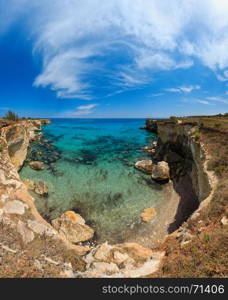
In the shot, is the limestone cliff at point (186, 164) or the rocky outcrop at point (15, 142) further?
the rocky outcrop at point (15, 142)

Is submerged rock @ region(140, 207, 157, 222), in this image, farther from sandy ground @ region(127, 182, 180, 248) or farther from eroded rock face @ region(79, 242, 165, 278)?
eroded rock face @ region(79, 242, 165, 278)

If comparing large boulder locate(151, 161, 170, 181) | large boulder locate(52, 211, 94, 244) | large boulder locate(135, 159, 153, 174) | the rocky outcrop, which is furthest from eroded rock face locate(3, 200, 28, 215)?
large boulder locate(135, 159, 153, 174)

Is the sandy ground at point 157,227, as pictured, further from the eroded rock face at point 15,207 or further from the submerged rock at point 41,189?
the submerged rock at point 41,189

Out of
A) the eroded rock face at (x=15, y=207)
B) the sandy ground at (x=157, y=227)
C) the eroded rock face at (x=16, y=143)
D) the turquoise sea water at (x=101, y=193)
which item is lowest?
the sandy ground at (x=157, y=227)

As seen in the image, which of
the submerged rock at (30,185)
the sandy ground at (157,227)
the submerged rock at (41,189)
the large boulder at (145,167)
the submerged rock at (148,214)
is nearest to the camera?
the sandy ground at (157,227)

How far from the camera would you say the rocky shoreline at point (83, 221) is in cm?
678

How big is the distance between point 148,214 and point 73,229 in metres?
7.27

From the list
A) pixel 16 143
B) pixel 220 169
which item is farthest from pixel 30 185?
pixel 220 169

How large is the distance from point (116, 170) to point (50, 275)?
18.2 meters

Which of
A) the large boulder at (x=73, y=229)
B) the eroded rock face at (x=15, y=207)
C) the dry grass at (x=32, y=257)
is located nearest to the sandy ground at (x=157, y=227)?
the large boulder at (x=73, y=229)

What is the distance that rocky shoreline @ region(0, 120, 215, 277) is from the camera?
6784 millimetres

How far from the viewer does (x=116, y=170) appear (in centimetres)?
2358

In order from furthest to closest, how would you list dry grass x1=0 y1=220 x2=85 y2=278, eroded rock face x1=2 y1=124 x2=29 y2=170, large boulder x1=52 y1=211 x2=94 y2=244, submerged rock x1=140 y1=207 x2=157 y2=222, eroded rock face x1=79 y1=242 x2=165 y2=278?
eroded rock face x1=2 y1=124 x2=29 y2=170, submerged rock x1=140 y1=207 x2=157 y2=222, large boulder x1=52 y1=211 x2=94 y2=244, eroded rock face x1=79 y1=242 x2=165 y2=278, dry grass x1=0 y1=220 x2=85 y2=278

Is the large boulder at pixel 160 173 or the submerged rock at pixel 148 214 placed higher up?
the large boulder at pixel 160 173
